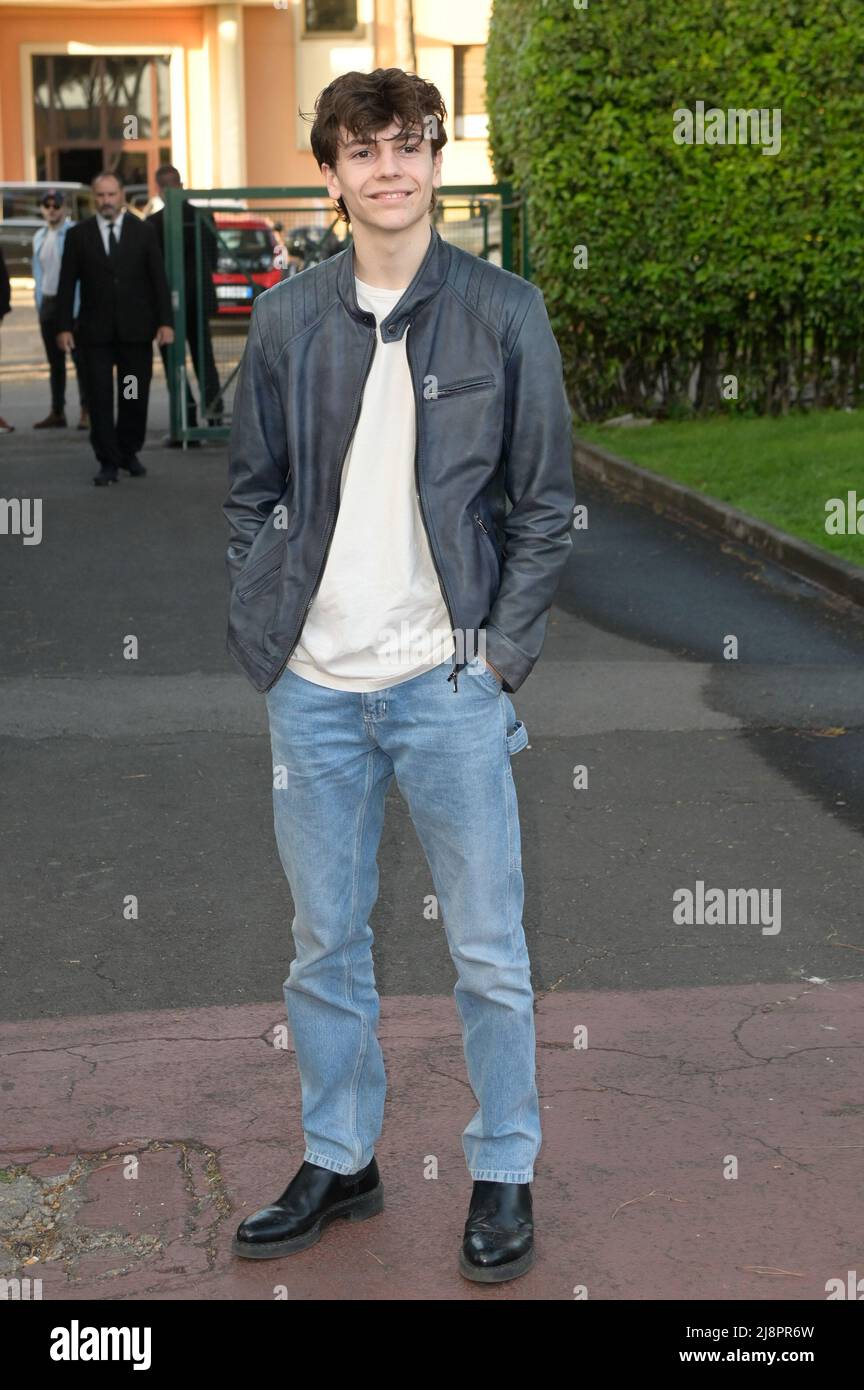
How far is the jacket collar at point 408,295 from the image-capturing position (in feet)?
11.6

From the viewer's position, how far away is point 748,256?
15.7 metres

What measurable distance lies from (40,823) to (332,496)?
3663mm

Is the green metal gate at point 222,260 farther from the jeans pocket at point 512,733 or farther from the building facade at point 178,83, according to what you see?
the building facade at point 178,83

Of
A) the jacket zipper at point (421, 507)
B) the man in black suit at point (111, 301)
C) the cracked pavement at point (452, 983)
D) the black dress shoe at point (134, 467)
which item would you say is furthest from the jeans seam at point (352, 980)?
the black dress shoe at point (134, 467)

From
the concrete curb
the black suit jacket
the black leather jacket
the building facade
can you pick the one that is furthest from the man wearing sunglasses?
the building facade

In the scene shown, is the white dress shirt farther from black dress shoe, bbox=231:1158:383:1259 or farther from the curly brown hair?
black dress shoe, bbox=231:1158:383:1259

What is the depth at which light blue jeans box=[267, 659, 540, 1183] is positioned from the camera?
3588 millimetres

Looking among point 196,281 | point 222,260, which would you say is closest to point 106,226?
point 196,281

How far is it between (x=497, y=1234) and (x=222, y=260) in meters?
14.0

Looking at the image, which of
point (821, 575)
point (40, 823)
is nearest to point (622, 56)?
point (821, 575)

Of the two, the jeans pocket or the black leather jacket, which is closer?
the black leather jacket
